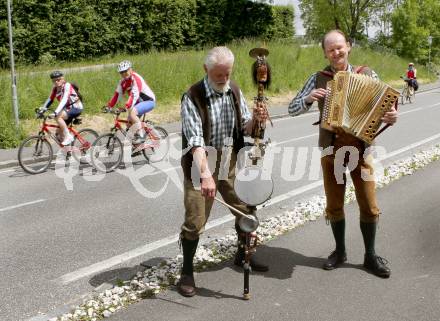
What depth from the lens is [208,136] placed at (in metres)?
4.32

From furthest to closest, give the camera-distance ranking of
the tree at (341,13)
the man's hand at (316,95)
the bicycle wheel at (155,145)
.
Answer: the tree at (341,13)
the bicycle wheel at (155,145)
the man's hand at (316,95)

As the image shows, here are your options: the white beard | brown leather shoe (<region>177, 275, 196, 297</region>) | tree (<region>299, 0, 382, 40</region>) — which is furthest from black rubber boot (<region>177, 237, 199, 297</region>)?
tree (<region>299, 0, 382, 40</region>)

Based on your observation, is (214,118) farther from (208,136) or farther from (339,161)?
(339,161)

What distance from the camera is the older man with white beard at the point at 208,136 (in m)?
4.06

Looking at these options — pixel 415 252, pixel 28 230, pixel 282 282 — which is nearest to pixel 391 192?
pixel 415 252

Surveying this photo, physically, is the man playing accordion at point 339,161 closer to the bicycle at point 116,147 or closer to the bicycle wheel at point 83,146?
the bicycle at point 116,147

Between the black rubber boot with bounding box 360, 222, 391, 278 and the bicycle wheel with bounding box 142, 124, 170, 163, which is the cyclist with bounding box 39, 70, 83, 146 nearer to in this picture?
the bicycle wheel with bounding box 142, 124, 170, 163

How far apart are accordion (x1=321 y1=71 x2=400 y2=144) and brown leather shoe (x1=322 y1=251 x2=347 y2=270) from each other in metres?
1.25

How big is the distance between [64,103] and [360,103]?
7326 mm

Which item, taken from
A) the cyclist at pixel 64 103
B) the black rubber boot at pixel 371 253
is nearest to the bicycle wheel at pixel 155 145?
the cyclist at pixel 64 103

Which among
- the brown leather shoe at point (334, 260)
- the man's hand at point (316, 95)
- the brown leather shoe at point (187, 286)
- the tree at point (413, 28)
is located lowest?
the tree at point (413, 28)

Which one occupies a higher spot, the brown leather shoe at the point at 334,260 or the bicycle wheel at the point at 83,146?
the brown leather shoe at the point at 334,260

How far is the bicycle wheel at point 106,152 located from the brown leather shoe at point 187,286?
6.01 metres

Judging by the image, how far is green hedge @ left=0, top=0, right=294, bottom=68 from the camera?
21191mm
